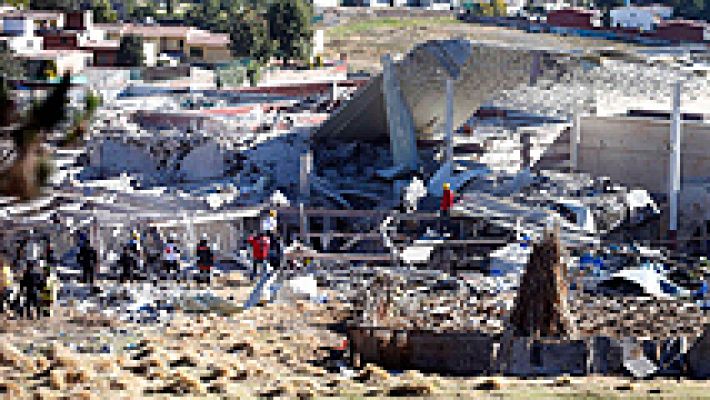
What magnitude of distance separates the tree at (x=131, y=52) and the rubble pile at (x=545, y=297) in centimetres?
4617

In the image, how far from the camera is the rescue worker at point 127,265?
16.6 m

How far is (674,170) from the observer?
63.0 feet

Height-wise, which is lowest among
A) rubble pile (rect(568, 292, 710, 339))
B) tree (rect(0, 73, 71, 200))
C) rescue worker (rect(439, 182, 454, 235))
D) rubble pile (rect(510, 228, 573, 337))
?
rubble pile (rect(568, 292, 710, 339))

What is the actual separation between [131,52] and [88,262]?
4092 centimetres

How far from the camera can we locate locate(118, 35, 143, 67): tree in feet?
184

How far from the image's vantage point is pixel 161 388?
10.8m

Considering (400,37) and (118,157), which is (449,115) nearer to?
(118,157)

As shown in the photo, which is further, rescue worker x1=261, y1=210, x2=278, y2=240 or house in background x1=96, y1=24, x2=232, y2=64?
house in background x1=96, y1=24, x2=232, y2=64

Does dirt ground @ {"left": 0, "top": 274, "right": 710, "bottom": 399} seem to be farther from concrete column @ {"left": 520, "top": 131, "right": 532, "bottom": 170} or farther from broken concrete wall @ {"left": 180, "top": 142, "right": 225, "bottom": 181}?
concrete column @ {"left": 520, "top": 131, "right": 532, "bottom": 170}

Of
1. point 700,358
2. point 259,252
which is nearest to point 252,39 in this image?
point 259,252

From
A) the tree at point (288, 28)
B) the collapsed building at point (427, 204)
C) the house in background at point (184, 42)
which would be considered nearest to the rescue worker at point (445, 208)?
the collapsed building at point (427, 204)

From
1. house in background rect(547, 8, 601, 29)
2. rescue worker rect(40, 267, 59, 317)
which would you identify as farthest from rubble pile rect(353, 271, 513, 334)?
house in background rect(547, 8, 601, 29)

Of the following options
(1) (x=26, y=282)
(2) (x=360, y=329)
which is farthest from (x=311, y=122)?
(2) (x=360, y=329)

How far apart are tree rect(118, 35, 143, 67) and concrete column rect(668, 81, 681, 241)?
39.8 metres
